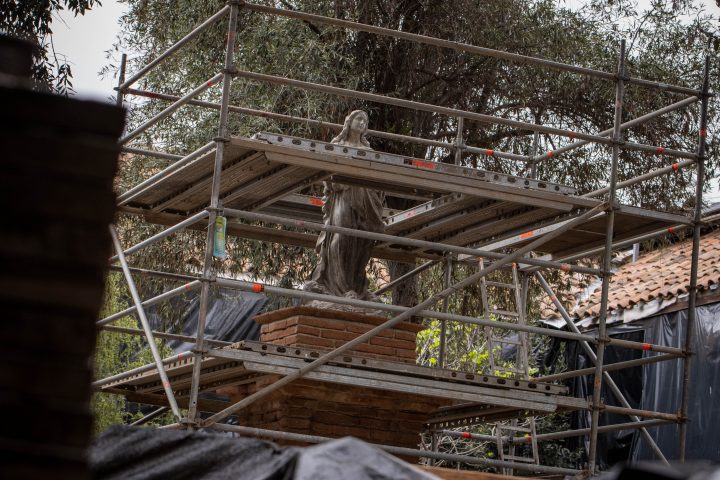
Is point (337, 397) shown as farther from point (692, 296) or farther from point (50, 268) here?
point (50, 268)

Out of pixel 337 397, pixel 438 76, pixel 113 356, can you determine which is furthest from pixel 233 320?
pixel 337 397

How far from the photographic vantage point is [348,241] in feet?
35.3

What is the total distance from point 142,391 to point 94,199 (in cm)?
997

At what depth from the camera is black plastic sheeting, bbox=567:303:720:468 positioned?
15586mm

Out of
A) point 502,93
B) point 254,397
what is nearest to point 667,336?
point 502,93

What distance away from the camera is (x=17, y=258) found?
233cm

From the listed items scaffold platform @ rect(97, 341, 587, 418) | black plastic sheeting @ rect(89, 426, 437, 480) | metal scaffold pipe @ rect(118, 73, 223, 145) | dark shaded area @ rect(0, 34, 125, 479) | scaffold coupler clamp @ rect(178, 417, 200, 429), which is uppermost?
metal scaffold pipe @ rect(118, 73, 223, 145)

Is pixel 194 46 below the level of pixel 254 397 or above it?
above

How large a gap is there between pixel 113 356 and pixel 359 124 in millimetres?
9607

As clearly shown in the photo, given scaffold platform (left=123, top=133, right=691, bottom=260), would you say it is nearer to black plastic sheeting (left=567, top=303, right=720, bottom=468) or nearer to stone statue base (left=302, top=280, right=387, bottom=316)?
stone statue base (left=302, top=280, right=387, bottom=316)

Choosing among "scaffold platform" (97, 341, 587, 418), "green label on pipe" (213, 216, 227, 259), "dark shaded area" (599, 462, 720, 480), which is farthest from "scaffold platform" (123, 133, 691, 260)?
"dark shaded area" (599, 462, 720, 480)

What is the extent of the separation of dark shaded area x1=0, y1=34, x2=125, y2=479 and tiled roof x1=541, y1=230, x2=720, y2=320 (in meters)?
14.0

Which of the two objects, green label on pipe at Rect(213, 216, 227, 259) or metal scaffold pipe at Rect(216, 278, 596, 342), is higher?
green label on pipe at Rect(213, 216, 227, 259)

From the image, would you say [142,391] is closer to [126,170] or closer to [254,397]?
[254,397]
